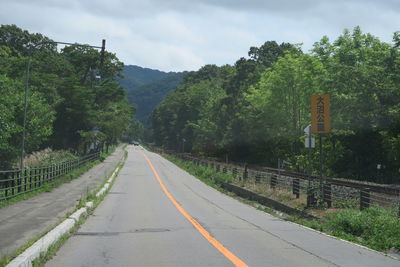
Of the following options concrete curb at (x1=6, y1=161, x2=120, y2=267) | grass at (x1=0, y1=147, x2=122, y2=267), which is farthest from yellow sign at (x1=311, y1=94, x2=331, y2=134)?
concrete curb at (x1=6, y1=161, x2=120, y2=267)

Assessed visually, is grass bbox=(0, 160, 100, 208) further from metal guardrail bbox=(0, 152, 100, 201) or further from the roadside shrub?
the roadside shrub

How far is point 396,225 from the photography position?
A: 35.4 ft

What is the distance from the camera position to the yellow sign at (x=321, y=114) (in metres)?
17.6

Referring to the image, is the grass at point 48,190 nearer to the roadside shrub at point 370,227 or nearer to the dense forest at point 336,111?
the roadside shrub at point 370,227

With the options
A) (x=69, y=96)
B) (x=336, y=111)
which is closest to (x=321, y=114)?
(x=336, y=111)

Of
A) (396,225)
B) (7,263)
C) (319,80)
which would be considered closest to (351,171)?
(319,80)

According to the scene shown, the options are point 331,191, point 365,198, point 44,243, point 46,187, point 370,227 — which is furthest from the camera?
point 46,187

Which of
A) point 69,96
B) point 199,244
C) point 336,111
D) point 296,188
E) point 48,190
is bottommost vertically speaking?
point 48,190

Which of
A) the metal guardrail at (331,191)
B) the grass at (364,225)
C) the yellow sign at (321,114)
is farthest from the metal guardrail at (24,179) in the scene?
the yellow sign at (321,114)

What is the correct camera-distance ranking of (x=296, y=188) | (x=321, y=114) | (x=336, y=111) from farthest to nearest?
(x=336, y=111), (x=296, y=188), (x=321, y=114)

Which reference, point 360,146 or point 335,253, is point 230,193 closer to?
point 335,253

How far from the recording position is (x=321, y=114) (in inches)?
700

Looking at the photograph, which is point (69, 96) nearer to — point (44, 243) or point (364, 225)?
point (364, 225)

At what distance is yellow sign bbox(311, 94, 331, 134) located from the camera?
1756cm
